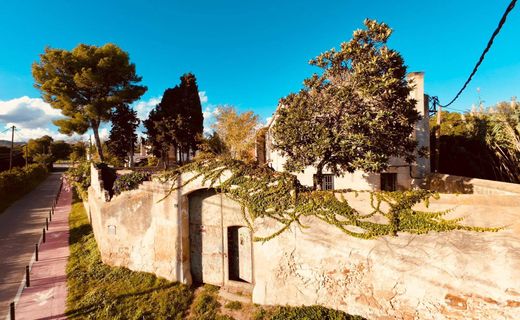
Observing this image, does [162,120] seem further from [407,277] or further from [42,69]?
[407,277]

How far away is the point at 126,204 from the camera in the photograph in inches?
409

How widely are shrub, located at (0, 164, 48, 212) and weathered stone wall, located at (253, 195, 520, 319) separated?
27.0m

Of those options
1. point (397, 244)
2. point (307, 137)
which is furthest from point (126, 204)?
point (397, 244)

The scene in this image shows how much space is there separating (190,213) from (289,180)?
4423 mm

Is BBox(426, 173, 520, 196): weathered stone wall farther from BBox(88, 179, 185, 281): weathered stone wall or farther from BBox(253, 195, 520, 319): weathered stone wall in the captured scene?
BBox(88, 179, 185, 281): weathered stone wall

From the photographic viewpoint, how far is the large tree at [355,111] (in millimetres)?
9984

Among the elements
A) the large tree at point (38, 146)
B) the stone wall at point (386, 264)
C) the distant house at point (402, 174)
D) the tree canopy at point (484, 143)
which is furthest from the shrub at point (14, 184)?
the tree canopy at point (484, 143)

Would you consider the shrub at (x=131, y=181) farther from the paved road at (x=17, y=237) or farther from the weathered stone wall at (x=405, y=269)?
the weathered stone wall at (x=405, y=269)

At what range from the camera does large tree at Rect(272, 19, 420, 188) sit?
32.8 ft

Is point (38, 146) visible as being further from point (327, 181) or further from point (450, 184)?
point (450, 184)

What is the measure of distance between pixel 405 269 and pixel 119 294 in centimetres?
970

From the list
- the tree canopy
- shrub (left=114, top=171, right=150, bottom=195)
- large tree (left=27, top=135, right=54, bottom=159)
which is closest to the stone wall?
shrub (left=114, top=171, right=150, bottom=195)

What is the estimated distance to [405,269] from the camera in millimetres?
5957

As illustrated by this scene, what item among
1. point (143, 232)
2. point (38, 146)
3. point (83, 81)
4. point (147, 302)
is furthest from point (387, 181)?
point (38, 146)
